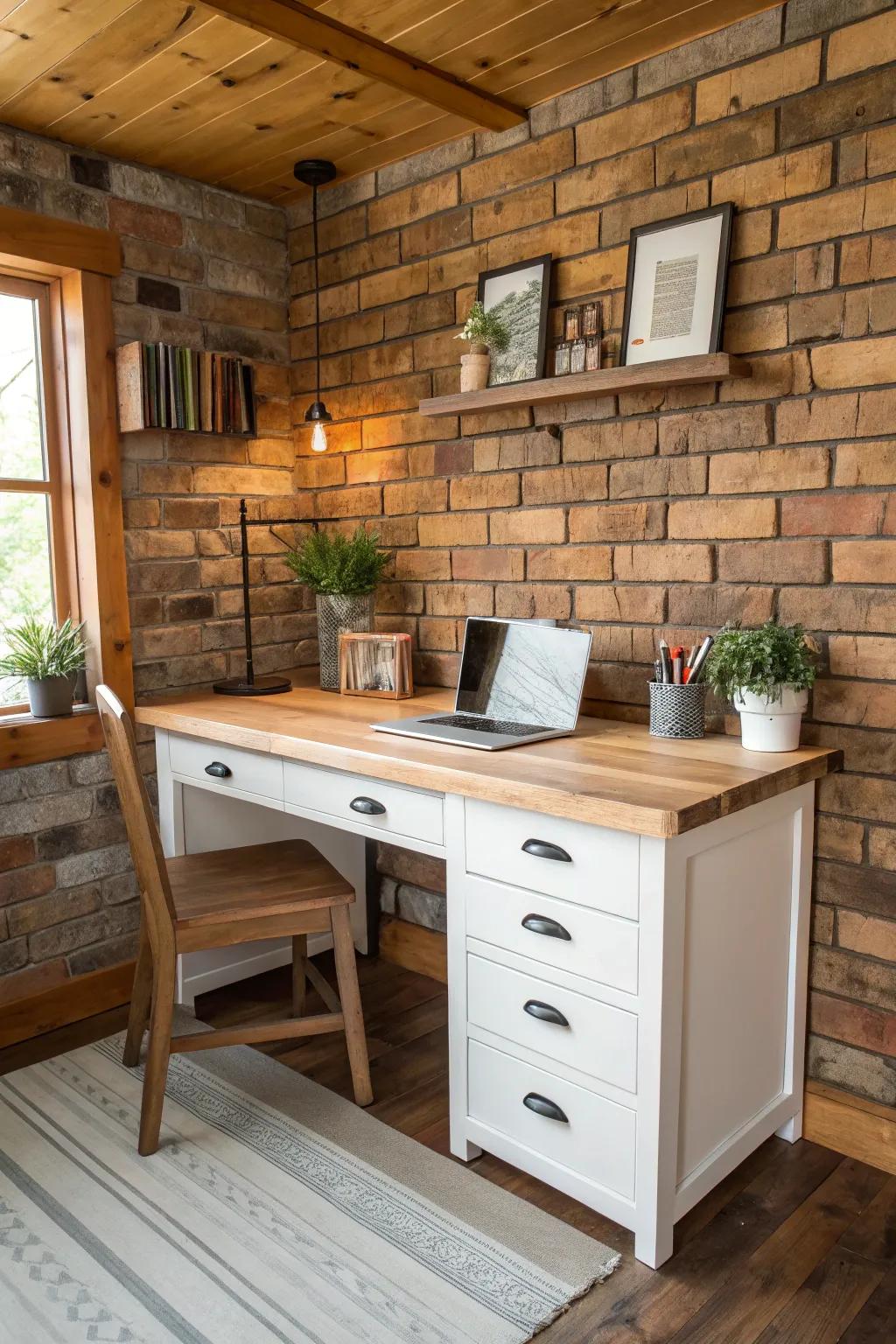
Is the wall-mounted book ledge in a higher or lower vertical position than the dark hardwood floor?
higher

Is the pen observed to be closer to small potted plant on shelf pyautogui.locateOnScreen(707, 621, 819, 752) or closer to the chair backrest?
small potted plant on shelf pyautogui.locateOnScreen(707, 621, 819, 752)

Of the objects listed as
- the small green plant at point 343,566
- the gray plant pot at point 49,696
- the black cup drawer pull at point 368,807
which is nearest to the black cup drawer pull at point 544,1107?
the black cup drawer pull at point 368,807

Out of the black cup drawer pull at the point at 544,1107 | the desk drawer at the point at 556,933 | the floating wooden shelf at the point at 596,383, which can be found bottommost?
the black cup drawer pull at the point at 544,1107

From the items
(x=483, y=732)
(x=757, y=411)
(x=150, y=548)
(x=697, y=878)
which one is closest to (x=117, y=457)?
(x=150, y=548)

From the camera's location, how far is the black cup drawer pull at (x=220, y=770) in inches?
99.3

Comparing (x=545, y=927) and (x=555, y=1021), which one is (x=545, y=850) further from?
(x=555, y=1021)

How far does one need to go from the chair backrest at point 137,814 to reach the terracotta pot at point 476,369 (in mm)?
1179

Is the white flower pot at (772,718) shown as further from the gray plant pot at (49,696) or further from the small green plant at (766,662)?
the gray plant pot at (49,696)

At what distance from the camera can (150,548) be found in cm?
288

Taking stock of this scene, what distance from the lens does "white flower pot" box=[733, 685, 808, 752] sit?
6.42 feet

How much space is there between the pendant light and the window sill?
1008 mm

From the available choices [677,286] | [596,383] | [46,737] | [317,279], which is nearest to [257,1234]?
[46,737]

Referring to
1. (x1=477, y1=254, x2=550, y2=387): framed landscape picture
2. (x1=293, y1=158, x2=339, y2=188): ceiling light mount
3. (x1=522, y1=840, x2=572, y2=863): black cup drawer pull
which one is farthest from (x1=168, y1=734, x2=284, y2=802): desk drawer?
(x1=293, y1=158, x2=339, y2=188): ceiling light mount

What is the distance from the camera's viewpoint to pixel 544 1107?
1.86m
